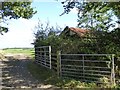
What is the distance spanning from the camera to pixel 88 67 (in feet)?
49.2

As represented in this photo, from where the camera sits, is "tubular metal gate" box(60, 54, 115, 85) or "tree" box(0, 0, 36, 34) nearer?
"tubular metal gate" box(60, 54, 115, 85)

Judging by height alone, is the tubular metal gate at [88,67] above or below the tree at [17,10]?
below

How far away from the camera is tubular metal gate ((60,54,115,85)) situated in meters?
14.0

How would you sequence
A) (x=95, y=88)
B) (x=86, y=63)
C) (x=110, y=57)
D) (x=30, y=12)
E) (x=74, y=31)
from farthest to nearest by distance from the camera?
(x=74, y=31) < (x=30, y=12) < (x=86, y=63) < (x=110, y=57) < (x=95, y=88)

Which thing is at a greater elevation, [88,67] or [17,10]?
[17,10]

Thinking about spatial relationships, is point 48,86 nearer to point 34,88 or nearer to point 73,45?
point 34,88

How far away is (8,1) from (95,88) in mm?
18246

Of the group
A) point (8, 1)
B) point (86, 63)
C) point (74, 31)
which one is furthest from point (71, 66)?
point (74, 31)

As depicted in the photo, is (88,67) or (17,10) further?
(17,10)

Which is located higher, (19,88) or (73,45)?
(73,45)

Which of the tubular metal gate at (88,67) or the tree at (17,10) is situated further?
the tree at (17,10)

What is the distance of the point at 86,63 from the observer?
1585cm

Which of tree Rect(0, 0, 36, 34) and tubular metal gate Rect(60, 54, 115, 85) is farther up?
tree Rect(0, 0, 36, 34)

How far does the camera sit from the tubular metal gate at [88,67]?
1397 centimetres
